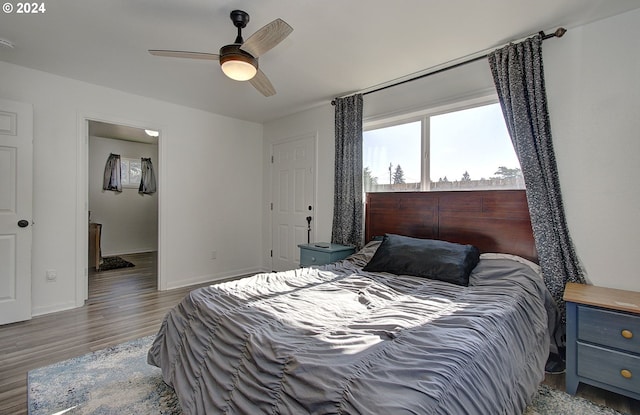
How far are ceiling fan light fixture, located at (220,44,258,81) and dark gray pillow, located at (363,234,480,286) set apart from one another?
1817 millimetres

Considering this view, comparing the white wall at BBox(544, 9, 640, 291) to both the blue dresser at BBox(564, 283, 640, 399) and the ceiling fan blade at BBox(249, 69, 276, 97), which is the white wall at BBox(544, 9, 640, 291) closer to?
the blue dresser at BBox(564, 283, 640, 399)

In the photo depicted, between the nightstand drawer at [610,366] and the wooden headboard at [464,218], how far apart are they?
750 millimetres

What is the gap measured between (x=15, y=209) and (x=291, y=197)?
9.89 feet

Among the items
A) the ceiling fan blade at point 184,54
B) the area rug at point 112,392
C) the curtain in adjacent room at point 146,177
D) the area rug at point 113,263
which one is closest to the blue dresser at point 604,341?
the area rug at point 112,392

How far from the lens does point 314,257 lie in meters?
3.39

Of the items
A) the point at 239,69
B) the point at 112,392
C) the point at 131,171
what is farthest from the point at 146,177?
the point at 112,392

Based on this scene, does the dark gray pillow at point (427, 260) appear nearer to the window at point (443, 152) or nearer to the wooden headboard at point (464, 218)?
the wooden headboard at point (464, 218)

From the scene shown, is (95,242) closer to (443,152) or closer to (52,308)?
(52,308)

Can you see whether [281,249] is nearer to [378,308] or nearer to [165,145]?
[165,145]

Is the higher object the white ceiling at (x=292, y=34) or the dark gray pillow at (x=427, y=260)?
the white ceiling at (x=292, y=34)

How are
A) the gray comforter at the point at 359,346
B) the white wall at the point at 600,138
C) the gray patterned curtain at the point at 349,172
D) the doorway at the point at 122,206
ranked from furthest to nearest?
the doorway at the point at 122,206 < the gray patterned curtain at the point at 349,172 < the white wall at the point at 600,138 < the gray comforter at the point at 359,346

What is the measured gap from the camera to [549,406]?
1738mm

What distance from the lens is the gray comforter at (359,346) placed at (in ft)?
3.25

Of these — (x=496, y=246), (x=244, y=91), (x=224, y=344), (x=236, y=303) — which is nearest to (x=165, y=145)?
(x=244, y=91)
